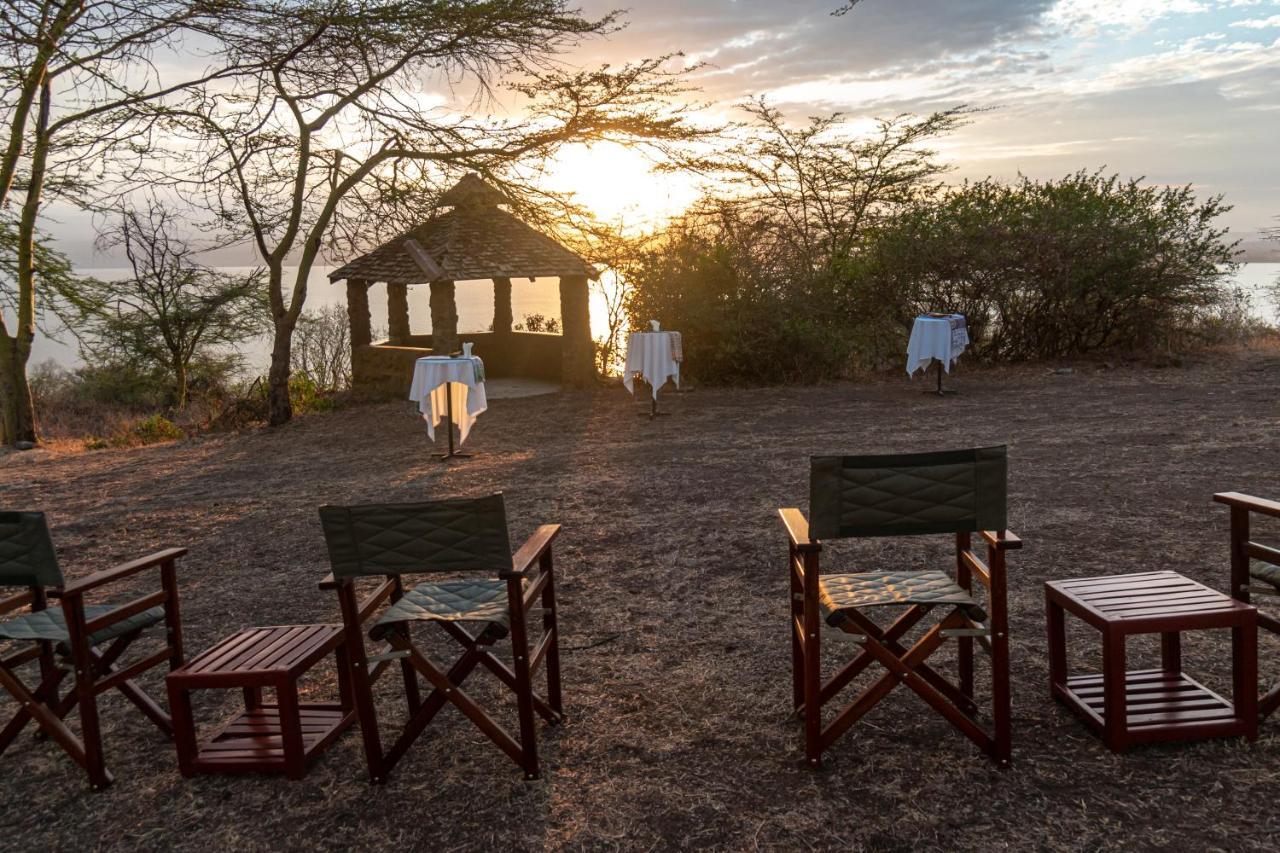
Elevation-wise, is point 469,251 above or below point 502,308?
above

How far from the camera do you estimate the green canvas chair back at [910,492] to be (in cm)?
298

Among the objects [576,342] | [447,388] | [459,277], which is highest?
[459,277]

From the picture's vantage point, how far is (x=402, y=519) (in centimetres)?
297

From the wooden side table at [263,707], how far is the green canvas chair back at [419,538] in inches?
23.6

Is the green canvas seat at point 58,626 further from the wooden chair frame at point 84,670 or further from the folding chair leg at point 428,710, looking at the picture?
the folding chair leg at point 428,710

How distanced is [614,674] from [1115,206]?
14.9 meters

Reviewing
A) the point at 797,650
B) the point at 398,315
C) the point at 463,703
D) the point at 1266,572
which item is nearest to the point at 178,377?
the point at 398,315

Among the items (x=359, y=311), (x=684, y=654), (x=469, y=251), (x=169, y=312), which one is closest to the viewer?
(x=684, y=654)

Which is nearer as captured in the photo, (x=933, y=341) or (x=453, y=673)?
(x=453, y=673)

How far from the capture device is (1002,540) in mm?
2959

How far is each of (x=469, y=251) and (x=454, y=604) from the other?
46.6 ft

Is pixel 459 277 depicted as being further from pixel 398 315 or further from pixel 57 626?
pixel 57 626

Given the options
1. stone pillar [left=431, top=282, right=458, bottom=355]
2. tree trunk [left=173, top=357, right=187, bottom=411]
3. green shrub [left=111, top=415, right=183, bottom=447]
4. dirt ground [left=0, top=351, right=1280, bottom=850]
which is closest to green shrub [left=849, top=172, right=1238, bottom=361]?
dirt ground [left=0, top=351, right=1280, bottom=850]

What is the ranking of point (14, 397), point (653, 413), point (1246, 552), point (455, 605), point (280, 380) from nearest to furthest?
point (455, 605)
point (1246, 552)
point (653, 413)
point (280, 380)
point (14, 397)
